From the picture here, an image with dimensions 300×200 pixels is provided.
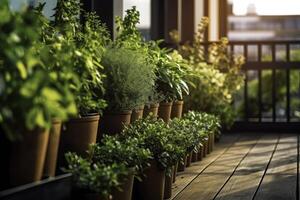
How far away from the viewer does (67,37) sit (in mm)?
2838

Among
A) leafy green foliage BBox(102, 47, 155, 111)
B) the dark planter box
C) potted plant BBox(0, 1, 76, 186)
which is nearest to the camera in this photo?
potted plant BBox(0, 1, 76, 186)

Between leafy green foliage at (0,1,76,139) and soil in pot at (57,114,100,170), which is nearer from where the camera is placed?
leafy green foliage at (0,1,76,139)

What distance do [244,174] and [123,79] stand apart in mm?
1378

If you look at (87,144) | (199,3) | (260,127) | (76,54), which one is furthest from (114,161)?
(199,3)

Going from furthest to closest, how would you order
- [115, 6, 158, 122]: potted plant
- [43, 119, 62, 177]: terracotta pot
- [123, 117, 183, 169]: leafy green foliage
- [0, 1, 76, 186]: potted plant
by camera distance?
[115, 6, 158, 122]: potted plant, [123, 117, 183, 169]: leafy green foliage, [43, 119, 62, 177]: terracotta pot, [0, 1, 76, 186]: potted plant

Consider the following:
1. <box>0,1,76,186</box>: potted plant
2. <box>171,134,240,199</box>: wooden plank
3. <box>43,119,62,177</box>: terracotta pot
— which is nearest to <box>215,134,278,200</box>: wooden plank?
<box>171,134,240,199</box>: wooden plank

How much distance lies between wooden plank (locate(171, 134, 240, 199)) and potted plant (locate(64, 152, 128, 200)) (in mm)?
976

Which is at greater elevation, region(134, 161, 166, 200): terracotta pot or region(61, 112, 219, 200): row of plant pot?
region(61, 112, 219, 200): row of plant pot

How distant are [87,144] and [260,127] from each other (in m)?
4.62

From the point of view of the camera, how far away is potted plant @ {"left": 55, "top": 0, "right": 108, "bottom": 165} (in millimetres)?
2512

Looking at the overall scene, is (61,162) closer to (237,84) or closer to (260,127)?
(237,84)

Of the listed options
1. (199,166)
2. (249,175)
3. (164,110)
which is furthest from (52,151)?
(199,166)

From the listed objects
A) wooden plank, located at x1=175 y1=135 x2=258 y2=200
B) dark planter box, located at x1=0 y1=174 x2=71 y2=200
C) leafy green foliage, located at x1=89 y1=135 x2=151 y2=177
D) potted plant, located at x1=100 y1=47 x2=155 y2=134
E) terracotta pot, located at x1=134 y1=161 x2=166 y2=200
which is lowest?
wooden plank, located at x1=175 y1=135 x2=258 y2=200

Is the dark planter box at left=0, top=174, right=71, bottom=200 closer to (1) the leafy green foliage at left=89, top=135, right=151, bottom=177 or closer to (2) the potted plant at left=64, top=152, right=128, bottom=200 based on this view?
(2) the potted plant at left=64, top=152, right=128, bottom=200
